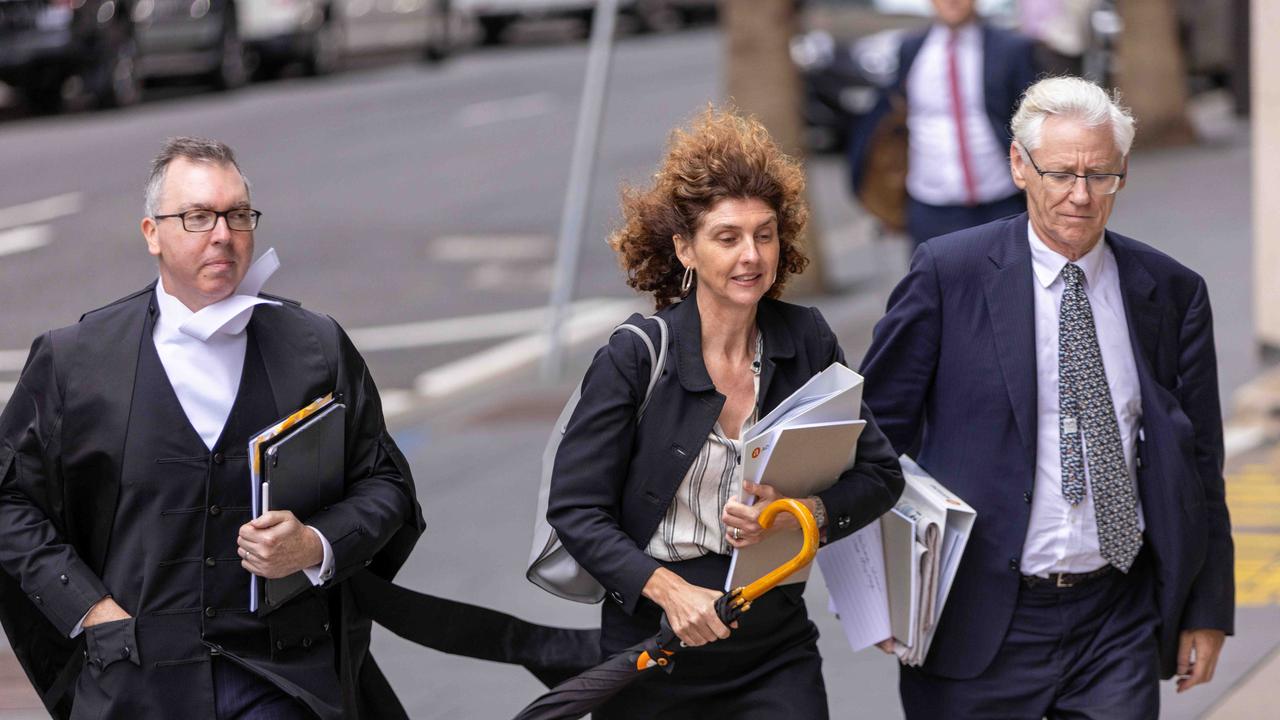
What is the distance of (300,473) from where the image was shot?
3600 mm

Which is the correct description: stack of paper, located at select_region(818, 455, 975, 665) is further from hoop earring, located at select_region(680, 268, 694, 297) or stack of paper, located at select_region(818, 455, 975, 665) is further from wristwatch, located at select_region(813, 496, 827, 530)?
hoop earring, located at select_region(680, 268, 694, 297)

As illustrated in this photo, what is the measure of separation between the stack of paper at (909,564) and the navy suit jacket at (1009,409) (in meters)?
0.07

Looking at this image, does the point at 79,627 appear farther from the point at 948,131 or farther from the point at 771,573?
the point at 948,131

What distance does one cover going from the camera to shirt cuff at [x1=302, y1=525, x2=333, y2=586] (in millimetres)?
3609

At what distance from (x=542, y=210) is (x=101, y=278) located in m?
4.41

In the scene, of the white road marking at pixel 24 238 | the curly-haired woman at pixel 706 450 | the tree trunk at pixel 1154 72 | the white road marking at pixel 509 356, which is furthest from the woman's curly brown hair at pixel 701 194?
the tree trunk at pixel 1154 72

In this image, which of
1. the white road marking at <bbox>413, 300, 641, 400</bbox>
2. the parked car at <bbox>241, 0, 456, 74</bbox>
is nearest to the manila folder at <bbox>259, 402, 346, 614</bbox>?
the white road marking at <bbox>413, 300, 641, 400</bbox>

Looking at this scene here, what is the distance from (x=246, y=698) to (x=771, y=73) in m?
9.24

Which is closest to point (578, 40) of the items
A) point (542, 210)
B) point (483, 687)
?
point (542, 210)

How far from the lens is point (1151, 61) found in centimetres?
1766

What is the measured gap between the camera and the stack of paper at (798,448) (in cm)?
353

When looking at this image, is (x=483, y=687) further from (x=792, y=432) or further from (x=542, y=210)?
(x=542, y=210)

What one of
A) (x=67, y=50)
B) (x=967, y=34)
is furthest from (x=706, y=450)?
(x=67, y=50)

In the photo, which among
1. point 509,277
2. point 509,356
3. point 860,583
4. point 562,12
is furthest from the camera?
point 562,12
